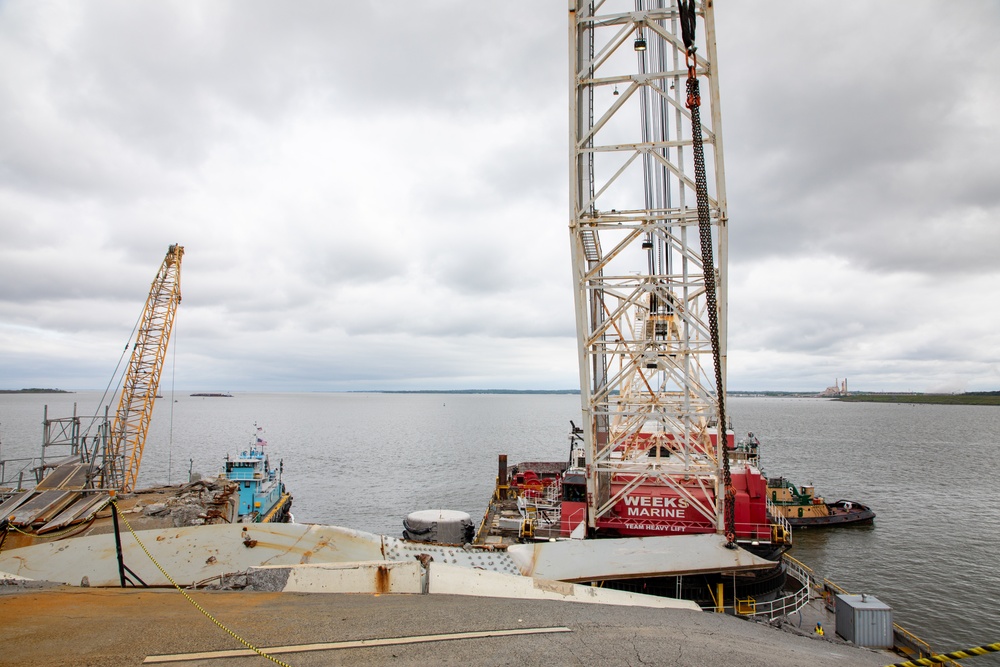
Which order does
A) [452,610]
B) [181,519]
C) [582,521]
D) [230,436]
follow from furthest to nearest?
[230,436] < [582,521] < [181,519] < [452,610]

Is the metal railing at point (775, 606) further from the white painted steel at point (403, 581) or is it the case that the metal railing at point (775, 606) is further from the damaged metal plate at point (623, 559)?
the white painted steel at point (403, 581)

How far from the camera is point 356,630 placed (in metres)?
7.93

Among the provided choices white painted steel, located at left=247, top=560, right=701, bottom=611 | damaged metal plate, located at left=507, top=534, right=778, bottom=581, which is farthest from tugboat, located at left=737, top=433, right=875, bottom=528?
white painted steel, located at left=247, top=560, right=701, bottom=611

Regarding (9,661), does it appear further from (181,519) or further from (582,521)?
(582,521)

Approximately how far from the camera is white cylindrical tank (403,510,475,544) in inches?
1017

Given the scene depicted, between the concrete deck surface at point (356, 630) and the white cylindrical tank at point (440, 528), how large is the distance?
1672cm

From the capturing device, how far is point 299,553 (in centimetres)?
1056

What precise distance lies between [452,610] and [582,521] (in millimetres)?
15207

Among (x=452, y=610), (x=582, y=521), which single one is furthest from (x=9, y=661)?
(x=582, y=521)

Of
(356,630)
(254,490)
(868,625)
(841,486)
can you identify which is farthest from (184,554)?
(841,486)

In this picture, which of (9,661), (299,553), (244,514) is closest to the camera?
(9,661)

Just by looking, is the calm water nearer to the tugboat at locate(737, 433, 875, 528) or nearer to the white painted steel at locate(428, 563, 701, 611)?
the tugboat at locate(737, 433, 875, 528)

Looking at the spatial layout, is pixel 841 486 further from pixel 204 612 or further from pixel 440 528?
pixel 204 612

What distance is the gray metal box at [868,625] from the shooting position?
55.7ft
